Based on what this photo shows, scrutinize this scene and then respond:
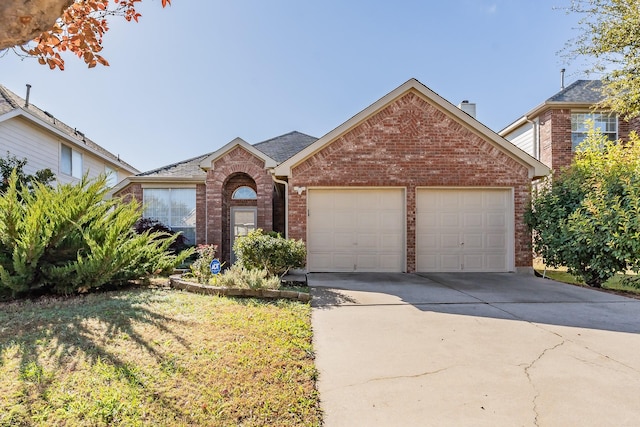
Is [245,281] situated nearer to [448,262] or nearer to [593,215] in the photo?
[448,262]

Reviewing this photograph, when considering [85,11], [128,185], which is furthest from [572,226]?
[128,185]

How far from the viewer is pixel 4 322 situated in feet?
13.8

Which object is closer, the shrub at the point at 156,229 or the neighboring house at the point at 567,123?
the shrub at the point at 156,229

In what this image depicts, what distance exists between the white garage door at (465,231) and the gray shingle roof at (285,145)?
6.48 metres

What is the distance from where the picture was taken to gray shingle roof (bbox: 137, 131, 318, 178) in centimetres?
1298

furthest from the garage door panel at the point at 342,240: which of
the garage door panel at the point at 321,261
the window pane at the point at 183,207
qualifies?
the window pane at the point at 183,207

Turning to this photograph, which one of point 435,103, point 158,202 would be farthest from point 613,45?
point 158,202

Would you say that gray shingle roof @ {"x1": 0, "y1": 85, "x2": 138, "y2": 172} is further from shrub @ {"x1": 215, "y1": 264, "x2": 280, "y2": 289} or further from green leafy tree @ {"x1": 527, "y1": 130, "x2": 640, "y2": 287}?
green leafy tree @ {"x1": 527, "y1": 130, "x2": 640, "y2": 287}

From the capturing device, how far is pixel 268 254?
722 centimetres

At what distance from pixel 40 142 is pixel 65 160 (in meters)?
1.64

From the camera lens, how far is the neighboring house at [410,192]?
9547 mm

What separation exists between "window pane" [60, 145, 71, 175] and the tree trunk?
54.3 ft

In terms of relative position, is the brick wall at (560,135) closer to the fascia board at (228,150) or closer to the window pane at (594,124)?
the window pane at (594,124)

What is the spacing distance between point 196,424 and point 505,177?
32.7 feet
